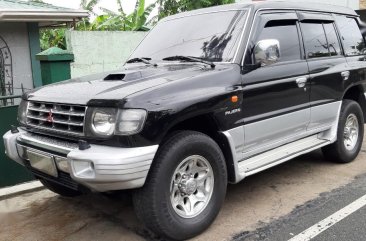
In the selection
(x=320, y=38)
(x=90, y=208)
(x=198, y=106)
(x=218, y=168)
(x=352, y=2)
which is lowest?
(x=90, y=208)

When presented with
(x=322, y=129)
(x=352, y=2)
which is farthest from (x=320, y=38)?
(x=352, y=2)

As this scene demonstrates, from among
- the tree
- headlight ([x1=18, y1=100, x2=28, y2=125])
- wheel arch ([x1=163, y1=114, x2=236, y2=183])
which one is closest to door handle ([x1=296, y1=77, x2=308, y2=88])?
wheel arch ([x1=163, y1=114, x2=236, y2=183])

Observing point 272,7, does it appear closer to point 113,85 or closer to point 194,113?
point 194,113

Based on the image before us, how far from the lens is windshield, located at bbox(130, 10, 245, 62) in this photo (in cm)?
417

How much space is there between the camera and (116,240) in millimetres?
3697

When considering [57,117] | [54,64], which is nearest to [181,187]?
[57,117]

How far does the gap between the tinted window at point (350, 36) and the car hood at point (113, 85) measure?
2.57 meters

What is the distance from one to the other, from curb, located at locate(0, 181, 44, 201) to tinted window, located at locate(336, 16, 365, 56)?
4.30 m

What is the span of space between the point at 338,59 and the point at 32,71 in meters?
5.89

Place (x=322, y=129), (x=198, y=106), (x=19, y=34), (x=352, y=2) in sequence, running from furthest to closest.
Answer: (x=352, y=2), (x=19, y=34), (x=322, y=129), (x=198, y=106)

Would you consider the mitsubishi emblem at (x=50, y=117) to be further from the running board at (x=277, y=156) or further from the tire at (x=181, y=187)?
the running board at (x=277, y=156)

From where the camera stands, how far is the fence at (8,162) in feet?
16.5

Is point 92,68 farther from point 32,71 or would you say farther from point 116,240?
point 116,240

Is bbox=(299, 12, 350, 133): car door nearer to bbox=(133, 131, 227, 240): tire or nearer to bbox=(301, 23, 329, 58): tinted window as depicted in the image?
bbox=(301, 23, 329, 58): tinted window
